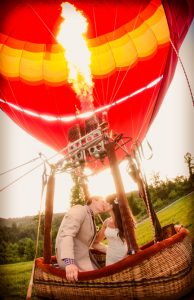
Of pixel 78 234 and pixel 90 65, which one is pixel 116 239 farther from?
pixel 90 65

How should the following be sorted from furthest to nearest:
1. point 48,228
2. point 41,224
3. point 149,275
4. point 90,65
A: point 41,224, point 90,65, point 48,228, point 149,275

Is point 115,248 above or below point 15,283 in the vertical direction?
above

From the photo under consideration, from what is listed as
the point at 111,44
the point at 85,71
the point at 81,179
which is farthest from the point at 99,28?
the point at 81,179

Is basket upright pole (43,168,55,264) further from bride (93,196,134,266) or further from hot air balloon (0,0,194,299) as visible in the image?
hot air balloon (0,0,194,299)

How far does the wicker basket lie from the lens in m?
1.43

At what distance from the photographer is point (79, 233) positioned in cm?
178

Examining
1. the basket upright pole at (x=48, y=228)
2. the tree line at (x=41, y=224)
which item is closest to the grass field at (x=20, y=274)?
the tree line at (x=41, y=224)

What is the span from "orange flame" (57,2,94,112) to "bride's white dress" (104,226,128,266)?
2.08m

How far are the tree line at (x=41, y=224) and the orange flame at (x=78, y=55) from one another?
3.95 ft

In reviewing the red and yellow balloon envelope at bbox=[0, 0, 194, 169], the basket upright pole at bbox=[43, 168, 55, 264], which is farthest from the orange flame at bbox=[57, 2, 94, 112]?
the basket upright pole at bbox=[43, 168, 55, 264]

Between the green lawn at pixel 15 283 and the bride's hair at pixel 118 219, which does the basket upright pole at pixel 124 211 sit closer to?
the bride's hair at pixel 118 219

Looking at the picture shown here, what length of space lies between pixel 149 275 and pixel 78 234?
20.3 inches

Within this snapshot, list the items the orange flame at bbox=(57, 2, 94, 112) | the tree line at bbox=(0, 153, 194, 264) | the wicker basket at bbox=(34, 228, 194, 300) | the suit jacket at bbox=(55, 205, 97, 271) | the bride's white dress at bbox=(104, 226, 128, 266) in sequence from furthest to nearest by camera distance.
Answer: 1. the tree line at bbox=(0, 153, 194, 264)
2. the orange flame at bbox=(57, 2, 94, 112)
3. the bride's white dress at bbox=(104, 226, 128, 266)
4. the suit jacket at bbox=(55, 205, 97, 271)
5. the wicker basket at bbox=(34, 228, 194, 300)

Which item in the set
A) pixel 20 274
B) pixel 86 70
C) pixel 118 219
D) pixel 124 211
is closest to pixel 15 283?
pixel 20 274
